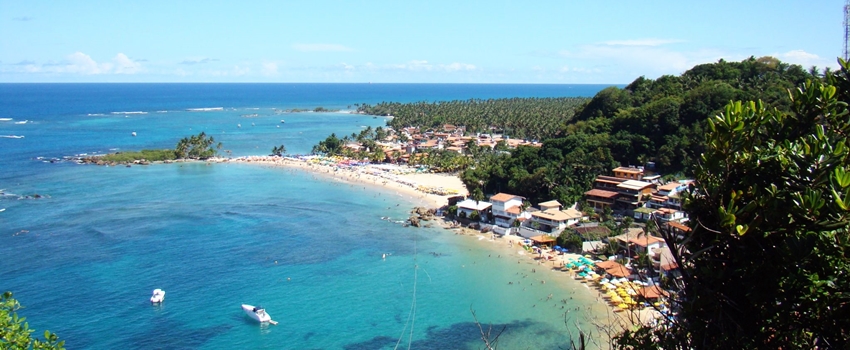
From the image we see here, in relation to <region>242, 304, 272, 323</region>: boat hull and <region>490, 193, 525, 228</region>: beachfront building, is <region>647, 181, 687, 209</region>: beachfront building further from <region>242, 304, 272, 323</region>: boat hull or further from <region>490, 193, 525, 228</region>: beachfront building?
<region>242, 304, 272, 323</region>: boat hull

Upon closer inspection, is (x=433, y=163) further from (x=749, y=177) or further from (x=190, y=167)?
(x=749, y=177)

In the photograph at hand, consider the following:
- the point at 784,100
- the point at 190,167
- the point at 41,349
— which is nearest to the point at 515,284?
the point at 41,349

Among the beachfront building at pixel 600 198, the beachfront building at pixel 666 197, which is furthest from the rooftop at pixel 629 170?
the beachfront building at pixel 600 198

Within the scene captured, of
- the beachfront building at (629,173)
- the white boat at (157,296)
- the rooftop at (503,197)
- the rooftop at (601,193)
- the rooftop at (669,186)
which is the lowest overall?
the white boat at (157,296)

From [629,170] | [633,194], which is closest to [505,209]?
[633,194]

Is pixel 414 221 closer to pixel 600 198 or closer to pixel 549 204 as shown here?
pixel 549 204

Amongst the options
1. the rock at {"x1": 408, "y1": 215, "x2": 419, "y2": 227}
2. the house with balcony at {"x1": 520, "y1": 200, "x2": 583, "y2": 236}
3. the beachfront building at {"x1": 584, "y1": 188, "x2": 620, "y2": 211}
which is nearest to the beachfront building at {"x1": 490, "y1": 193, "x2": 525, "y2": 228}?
the house with balcony at {"x1": 520, "y1": 200, "x2": 583, "y2": 236}

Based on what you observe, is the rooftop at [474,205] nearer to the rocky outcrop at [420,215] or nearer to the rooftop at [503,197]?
the rooftop at [503,197]
